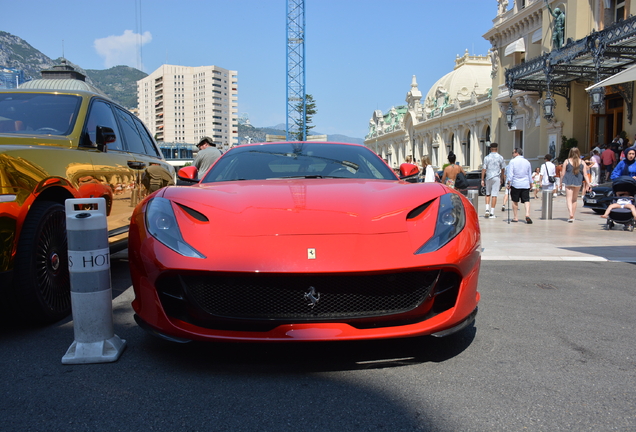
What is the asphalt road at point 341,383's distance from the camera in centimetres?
215

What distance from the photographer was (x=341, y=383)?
2523 millimetres

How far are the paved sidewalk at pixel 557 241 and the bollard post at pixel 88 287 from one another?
510cm

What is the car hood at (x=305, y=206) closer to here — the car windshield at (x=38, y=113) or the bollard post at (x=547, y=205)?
the car windshield at (x=38, y=113)

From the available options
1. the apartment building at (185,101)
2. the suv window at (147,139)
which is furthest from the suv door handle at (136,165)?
the apartment building at (185,101)

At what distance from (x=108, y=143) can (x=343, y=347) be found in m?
2.97

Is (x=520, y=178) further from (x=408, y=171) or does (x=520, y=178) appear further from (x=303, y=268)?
(x=303, y=268)

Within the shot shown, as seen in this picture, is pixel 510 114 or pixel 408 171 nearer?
pixel 408 171

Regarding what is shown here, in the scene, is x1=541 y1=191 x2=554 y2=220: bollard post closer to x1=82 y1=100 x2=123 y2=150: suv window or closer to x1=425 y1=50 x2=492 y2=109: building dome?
x1=82 y1=100 x2=123 y2=150: suv window

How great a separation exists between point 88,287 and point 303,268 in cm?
126

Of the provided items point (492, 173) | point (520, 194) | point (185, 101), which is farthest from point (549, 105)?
point (185, 101)

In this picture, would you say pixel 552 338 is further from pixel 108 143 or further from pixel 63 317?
pixel 108 143

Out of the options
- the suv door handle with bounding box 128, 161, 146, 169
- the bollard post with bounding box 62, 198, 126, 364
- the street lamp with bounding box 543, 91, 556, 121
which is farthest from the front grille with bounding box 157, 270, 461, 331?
the street lamp with bounding box 543, 91, 556, 121

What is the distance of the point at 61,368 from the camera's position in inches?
109

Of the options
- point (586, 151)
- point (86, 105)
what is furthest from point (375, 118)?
point (86, 105)
